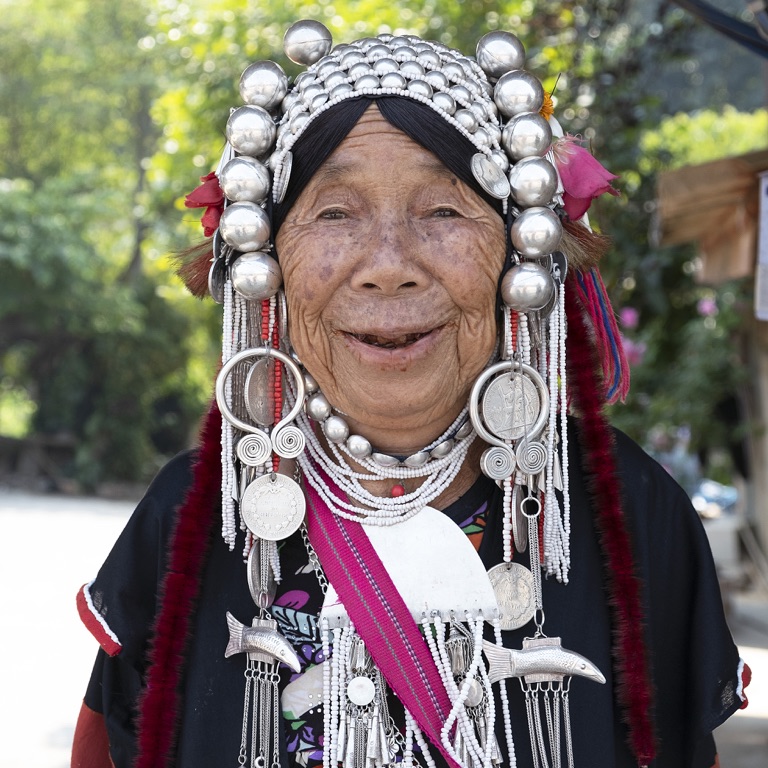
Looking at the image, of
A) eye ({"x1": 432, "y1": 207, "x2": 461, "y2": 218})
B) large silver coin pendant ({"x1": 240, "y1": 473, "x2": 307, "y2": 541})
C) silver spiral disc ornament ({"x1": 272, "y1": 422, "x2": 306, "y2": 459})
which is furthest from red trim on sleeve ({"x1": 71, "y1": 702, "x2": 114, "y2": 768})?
eye ({"x1": 432, "y1": 207, "x2": 461, "y2": 218})

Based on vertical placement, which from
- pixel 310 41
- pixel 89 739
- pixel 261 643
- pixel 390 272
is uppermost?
pixel 310 41

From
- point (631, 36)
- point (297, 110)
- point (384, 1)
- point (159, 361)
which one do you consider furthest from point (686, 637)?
point (159, 361)

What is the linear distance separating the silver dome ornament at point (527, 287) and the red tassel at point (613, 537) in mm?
194

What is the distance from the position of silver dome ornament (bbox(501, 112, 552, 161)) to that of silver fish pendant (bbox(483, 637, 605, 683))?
2.76 feet

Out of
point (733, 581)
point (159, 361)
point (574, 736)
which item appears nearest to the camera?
point (574, 736)

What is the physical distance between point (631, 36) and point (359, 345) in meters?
4.57

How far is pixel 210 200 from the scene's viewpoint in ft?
6.38

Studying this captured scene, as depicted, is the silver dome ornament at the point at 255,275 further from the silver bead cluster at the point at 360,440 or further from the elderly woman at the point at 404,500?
the silver bead cluster at the point at 360,440

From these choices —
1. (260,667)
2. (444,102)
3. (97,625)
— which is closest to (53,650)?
(97,625)

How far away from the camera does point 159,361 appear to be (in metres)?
17.7

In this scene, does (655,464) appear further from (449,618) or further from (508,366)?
(449,618)

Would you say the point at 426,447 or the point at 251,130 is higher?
the point at 251,130

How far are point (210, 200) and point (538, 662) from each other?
39.7 inches

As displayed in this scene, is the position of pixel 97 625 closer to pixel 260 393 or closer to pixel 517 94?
pixel 260 393
